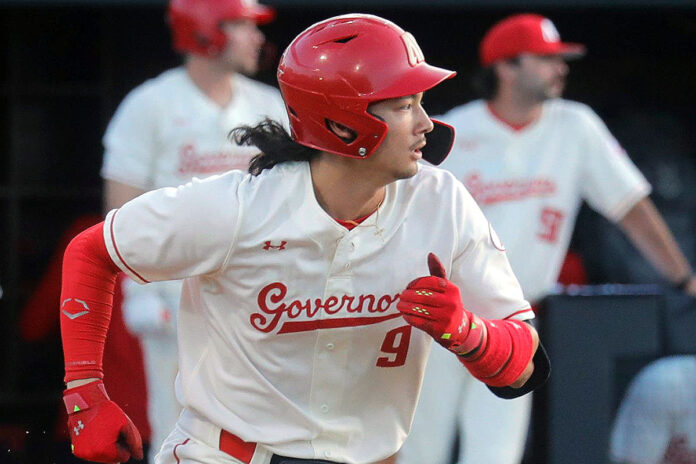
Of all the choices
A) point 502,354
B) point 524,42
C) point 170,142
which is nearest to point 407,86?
point 502,354

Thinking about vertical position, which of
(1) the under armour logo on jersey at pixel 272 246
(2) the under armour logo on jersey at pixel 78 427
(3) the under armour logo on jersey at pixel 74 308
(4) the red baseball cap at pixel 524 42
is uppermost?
(4) the red baseball cap at pixel 524 42

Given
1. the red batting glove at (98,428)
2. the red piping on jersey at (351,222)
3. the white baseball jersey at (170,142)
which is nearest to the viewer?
the red batting glove at (98,428)

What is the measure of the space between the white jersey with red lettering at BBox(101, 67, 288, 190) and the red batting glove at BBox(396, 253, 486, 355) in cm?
242

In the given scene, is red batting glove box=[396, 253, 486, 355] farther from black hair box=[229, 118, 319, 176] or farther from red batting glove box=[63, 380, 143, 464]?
red batting glove box=[63, 380, 143, 464]

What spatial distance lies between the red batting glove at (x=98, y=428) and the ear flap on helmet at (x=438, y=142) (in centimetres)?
92

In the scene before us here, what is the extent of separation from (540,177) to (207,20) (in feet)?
5.06

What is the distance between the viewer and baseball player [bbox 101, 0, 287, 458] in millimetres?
4875

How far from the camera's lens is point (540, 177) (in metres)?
5.12

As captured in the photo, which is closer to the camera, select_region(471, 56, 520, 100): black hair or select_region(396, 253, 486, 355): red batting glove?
select_region(396, 253, 486, 355): red batting glove

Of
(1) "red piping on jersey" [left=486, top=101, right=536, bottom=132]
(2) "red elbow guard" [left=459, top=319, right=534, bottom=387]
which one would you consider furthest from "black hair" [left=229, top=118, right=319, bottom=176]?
(1) "red piping on jersey" [left=486, top=101, right=536, bottom=132]

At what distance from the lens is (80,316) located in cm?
280

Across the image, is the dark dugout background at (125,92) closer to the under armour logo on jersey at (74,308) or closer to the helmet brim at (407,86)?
the helmet brim at (407,86)

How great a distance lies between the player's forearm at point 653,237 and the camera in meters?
5.09

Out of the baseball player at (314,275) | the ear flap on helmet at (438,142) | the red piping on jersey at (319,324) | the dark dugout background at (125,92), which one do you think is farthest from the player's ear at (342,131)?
the dark dugout background at (125,92)
